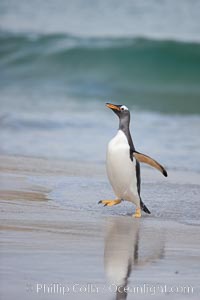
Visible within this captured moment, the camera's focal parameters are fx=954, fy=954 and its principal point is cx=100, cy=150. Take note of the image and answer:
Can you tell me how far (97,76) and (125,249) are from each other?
54.7 ft

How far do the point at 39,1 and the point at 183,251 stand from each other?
1010 inches

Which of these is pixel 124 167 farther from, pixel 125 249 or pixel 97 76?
pixel 97 76

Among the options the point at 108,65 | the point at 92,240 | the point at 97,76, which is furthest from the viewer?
the point at 108,65

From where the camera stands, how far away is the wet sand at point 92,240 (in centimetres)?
449

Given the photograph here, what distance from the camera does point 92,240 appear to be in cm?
563

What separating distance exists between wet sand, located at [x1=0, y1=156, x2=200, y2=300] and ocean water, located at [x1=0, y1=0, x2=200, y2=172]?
6.59 feet

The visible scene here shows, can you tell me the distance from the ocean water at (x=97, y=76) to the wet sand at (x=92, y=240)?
201cm

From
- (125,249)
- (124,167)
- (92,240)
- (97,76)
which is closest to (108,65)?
(97,76)

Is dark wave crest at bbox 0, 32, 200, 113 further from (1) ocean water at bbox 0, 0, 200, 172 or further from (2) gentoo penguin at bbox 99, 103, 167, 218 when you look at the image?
(2) gentoo penguin at bbox 99, 103, 167, 218

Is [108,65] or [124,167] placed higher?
[108,65]

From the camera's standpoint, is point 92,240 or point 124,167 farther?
point 124,167

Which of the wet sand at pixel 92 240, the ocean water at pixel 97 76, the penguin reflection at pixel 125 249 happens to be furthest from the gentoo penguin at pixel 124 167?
the ocean water at pixel 97 76

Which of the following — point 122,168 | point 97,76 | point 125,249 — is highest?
point 97,76

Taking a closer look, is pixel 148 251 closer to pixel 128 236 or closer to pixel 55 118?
pixel 128 236
